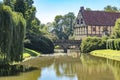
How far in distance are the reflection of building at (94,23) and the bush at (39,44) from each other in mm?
14098

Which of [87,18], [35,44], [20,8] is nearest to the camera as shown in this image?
[20,8]

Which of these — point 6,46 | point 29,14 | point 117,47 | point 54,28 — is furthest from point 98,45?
point 54,28

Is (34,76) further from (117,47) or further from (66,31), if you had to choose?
(66,31)

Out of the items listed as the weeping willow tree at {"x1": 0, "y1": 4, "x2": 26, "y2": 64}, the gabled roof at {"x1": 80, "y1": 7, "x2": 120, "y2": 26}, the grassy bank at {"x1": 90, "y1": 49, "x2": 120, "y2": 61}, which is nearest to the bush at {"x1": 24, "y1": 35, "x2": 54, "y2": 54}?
the grassy bank at {"x1": 90, "y1": 49, "x2": 120, "y2": 61}

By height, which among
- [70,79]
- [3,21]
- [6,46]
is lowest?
[70,79]

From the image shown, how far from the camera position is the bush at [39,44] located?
234 ft

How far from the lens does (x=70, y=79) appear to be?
2942 cm

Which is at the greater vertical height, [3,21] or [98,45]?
[3,21]

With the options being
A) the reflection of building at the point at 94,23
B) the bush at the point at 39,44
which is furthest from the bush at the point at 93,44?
the reflection of building at the point at 94,23

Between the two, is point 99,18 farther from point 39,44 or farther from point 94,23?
point 39,44

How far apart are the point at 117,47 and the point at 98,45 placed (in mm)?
11512

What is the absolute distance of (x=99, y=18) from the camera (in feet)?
291

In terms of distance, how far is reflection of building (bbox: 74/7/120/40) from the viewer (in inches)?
3393

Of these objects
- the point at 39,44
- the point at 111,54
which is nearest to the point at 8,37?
the point at 111,54
